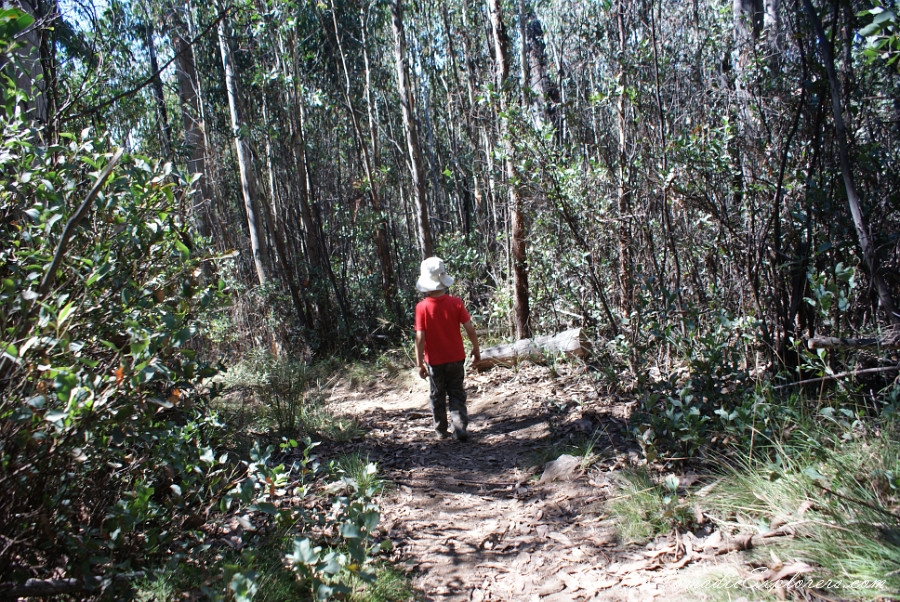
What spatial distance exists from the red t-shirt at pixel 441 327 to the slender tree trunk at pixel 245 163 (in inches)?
271

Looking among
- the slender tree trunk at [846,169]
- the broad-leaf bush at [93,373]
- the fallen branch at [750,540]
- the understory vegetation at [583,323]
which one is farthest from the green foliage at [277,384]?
the slender tree trunk at [846,169]

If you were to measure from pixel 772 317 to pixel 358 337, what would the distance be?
29.8 feet

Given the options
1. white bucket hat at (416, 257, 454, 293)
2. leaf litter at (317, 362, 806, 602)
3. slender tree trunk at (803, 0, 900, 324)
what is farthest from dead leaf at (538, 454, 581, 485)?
slender tree trunk at (803, 0, 900, 324)

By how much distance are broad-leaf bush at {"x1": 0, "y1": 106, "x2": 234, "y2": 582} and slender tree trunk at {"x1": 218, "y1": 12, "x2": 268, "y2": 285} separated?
27.4ft

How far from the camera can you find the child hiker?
19.3 feet

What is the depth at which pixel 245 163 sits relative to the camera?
11.6 m

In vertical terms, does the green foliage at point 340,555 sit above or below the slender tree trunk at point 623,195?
below

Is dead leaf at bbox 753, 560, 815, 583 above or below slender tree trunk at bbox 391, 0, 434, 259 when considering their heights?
below

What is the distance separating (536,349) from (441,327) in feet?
7.71

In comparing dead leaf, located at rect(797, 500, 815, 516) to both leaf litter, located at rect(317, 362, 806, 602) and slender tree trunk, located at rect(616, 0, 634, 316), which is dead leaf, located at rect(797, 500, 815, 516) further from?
slender tree trunk, located at rect(616, 0, 634, 316)

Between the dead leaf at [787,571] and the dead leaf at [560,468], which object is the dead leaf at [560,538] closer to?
the dead leaf at [560,468]

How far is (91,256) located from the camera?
2.85 m

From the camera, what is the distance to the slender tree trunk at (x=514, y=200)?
662 centimetres

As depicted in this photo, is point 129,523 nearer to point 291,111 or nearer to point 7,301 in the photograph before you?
point 7,301
